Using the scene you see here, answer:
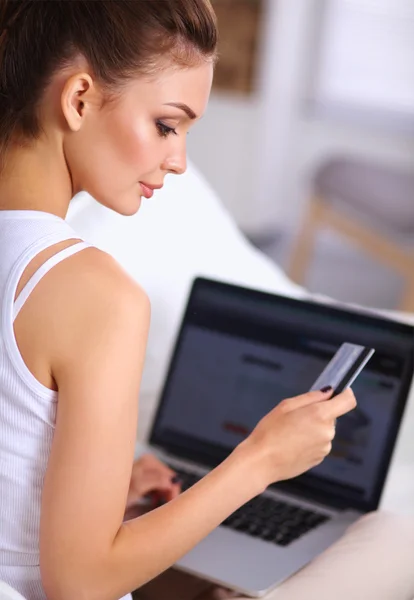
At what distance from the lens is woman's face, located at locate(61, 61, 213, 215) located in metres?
0.83

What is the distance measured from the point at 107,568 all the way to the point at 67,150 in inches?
14.9

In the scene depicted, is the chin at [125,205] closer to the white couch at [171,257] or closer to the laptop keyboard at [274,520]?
the laptop keyboard at [274,520]

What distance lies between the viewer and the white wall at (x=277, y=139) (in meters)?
4.09

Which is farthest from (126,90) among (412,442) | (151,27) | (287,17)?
(287,17)

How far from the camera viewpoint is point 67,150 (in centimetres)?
86

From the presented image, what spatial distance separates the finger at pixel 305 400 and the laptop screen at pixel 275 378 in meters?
0.29

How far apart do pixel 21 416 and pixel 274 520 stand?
1.47 feet

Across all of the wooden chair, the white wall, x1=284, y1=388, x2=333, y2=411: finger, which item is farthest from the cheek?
the white wall

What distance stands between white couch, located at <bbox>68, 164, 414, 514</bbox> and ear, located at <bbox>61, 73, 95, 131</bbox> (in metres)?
0.64

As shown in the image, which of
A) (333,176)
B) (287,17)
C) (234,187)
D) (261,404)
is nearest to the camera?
(261,404)

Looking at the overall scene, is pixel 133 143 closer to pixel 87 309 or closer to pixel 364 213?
pixel 87 309

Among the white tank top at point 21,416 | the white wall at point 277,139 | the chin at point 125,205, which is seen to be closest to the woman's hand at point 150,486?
the white tank top at point 21,416

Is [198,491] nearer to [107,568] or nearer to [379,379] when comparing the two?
[107,568]

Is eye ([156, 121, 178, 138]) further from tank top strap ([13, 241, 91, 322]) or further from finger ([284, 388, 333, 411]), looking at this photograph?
finger ([284, 388, 333, 411])
